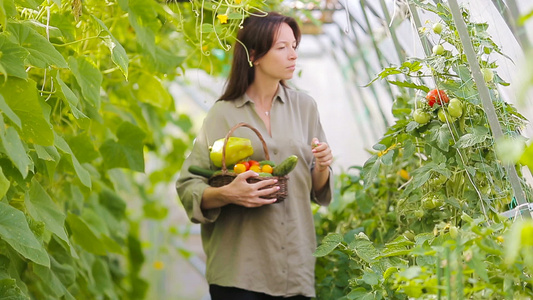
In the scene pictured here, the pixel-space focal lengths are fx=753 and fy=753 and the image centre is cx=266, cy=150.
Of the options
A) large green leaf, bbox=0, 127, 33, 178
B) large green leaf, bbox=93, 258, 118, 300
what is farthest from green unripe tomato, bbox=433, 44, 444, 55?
large green leaf, bbox=93, 258, 118, 300

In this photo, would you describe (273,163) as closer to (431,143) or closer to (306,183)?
(306,183)

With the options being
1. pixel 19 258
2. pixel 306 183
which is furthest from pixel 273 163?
pixel 19 258

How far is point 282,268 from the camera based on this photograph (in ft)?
6.76

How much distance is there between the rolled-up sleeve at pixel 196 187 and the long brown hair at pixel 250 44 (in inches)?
6.5

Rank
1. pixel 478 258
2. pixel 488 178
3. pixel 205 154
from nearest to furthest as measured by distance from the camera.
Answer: pixel 478 258
pixel 488 178
pixel 205 154

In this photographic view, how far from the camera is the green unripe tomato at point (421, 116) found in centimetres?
184

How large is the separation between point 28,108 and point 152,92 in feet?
3.86

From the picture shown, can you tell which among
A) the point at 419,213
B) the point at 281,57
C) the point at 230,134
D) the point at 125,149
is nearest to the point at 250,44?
the point at 281,57

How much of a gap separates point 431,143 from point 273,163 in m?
0.41

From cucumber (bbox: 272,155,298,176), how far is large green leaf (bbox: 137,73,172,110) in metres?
0.89

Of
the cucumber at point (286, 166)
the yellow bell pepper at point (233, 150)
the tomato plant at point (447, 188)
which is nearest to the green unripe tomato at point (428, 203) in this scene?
the tomato plant at point (447, 188)

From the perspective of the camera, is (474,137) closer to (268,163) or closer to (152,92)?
(268,163)

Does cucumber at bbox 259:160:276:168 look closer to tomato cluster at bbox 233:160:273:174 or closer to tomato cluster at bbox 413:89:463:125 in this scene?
tomato cluster at bbox 233:160:273:174

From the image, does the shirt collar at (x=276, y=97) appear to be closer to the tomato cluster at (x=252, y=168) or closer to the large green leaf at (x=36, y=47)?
the tomato cluster at (x=252, y=168)
